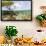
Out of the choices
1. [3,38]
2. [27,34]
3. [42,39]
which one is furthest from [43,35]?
[3,38]

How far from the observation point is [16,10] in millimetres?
2840

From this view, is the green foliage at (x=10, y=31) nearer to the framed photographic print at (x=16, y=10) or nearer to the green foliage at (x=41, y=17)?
the framed photographic print at (x=16, y=10)

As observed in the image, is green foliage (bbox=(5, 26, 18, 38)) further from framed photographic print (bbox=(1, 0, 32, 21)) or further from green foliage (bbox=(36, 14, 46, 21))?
green foliage (bbox=(36, 14, 46, 21))

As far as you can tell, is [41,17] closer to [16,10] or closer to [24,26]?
[24,26]

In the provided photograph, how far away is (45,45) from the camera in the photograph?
2.73m

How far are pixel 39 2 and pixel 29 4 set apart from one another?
0.56ft

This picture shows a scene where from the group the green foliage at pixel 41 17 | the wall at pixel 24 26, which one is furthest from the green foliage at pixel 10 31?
the green foliage at pixel 41 17

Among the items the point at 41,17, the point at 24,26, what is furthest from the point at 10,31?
the point at 41,17

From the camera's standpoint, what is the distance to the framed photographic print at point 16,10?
9.29ft

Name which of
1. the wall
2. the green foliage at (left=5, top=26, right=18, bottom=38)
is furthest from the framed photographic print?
the green foliage at (left=5, top=26, right=18, bottom=38)

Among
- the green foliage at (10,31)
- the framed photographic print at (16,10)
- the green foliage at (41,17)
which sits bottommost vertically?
the green foliage at (10,31)

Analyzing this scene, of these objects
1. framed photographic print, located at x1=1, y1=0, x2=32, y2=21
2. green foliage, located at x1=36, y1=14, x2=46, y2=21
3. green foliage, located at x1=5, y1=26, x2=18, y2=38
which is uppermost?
framed photographic print, located at x1=1, y1=0, x2=32, y2=21

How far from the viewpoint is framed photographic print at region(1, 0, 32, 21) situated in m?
2.83

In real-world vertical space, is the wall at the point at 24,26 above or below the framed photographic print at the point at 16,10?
below
